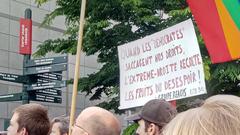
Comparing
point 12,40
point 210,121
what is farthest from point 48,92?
point 12,40

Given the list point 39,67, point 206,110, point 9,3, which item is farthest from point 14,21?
point 206,110

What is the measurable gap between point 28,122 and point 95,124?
3.30ft

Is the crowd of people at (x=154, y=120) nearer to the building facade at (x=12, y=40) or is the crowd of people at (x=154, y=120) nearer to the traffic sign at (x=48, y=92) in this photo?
the traffic sign at (x=48, y=92)

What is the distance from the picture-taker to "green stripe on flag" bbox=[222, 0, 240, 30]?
4.13 meters

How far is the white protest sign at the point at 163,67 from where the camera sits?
4484 millimetres

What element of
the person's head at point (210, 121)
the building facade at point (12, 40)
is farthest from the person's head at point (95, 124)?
the building facade at point (12, 40)

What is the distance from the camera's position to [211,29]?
14.4ft

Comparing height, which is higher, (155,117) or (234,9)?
(234,9)

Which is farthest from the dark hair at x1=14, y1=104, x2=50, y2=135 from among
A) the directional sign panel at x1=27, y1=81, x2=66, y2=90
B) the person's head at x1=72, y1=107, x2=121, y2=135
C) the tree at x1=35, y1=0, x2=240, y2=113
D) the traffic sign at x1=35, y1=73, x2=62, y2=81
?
the traffic sign at x1=35, y1=73, x2=62, y2=81

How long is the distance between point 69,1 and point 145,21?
1.84m

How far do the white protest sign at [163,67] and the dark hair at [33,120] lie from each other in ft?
4.55

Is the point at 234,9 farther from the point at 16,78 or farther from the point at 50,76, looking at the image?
the point at 16,78

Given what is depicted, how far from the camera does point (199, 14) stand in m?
4.52

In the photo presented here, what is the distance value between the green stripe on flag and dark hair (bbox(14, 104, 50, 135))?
1673 millimetres
